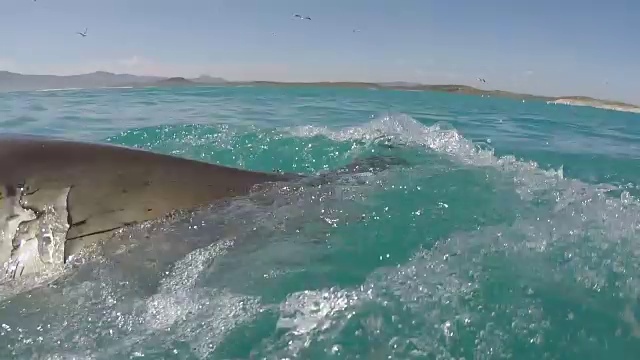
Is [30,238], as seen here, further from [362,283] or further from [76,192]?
[362,283]

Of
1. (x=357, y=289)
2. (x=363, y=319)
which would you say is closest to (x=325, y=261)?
(x=357, y=289)

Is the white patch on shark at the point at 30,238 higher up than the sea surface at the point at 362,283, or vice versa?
the white patch on shark at the point at 30,238

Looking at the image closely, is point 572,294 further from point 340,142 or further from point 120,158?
point 340,142

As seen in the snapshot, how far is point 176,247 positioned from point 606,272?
2990 millimetres

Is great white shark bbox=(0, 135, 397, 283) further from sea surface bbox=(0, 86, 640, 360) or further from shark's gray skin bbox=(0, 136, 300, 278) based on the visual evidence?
sea surface bbox=(0, 86, 640, 360)

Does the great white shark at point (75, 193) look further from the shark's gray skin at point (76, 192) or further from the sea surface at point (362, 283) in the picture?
the sea surface at point (362, 283)

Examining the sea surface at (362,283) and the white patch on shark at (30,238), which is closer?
the sea surface at (362,283)

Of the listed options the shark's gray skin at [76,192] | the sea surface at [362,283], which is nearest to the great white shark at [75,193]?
the shark's gray skin at [76,192]

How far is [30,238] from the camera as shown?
306 cm

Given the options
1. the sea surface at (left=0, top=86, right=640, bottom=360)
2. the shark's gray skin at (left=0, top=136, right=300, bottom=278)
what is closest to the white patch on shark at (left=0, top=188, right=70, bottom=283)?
the shark's gray skin at (left=0, top=136, right=300, bottom=278)

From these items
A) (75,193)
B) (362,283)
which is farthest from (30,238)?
(362,283)

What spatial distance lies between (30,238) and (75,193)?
1.22 feet

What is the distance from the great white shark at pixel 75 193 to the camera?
3062 mm

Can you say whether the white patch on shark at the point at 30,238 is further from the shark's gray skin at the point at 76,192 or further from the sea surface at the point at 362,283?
the sea surface at the point at 362,283
